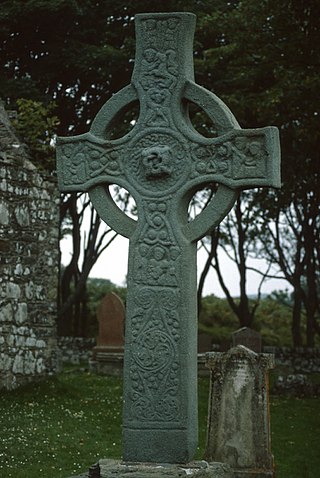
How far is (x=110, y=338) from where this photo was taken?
2036cm

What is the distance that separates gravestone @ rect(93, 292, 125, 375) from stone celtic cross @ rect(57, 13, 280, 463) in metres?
13.2

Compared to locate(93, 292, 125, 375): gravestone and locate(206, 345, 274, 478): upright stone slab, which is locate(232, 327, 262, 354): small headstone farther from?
locate(206, 345, 274, 478): upright stone slab

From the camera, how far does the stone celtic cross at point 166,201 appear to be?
235 inches

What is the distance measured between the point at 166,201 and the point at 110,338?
47.3ft

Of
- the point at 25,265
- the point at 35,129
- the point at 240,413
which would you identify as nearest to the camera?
the point at 240,413

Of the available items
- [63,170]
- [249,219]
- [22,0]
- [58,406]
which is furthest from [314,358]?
[63,170]

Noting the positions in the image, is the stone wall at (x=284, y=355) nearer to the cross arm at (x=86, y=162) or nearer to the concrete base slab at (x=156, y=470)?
the cross arm at (x=86, y=162)

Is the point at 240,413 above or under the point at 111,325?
under

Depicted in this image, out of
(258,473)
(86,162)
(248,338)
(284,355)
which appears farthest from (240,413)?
(284,355)

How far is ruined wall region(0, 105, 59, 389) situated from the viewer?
41.8ft

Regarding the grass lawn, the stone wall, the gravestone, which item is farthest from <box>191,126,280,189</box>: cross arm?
the stone wall

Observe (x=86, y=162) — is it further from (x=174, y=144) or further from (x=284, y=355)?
(x=284, y=355)

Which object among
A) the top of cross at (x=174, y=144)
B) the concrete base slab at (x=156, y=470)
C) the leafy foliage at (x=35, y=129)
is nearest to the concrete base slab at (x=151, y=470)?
the concrete base slab at (x=156, y=470)

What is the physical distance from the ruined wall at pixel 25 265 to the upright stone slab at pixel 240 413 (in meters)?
4.03
